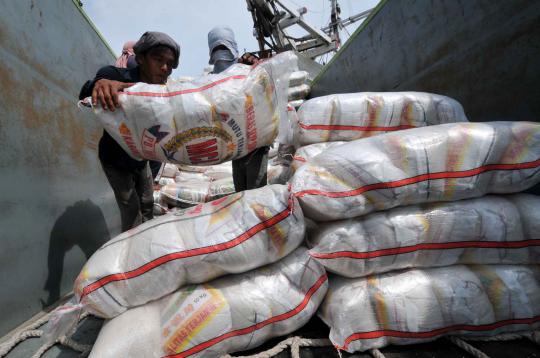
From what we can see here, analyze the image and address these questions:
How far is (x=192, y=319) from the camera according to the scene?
0.63 metres

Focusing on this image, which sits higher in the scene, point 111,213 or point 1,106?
point 1,106

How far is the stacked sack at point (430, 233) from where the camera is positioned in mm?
719

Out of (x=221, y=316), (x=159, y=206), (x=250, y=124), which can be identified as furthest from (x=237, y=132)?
(x=159, y=206)

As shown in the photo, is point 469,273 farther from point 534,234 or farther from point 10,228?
point 10,228

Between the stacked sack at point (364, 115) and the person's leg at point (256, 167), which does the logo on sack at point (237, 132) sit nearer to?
the person's leg at point (256, 167)

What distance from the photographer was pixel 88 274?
2.16 feet

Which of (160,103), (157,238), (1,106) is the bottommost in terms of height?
(157,238)

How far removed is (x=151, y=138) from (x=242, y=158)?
1.49 ft

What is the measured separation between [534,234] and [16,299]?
1.66 metres

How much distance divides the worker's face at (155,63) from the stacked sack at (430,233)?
779 mm

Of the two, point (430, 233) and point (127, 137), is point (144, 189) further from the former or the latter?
point (430, 233)

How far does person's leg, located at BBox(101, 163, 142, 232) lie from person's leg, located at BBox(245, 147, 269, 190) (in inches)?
21.7

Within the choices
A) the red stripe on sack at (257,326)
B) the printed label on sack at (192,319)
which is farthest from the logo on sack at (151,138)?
the red stripe on sack at (257,326)

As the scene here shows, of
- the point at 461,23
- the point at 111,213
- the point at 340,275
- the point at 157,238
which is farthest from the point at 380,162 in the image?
the point at 111,213
